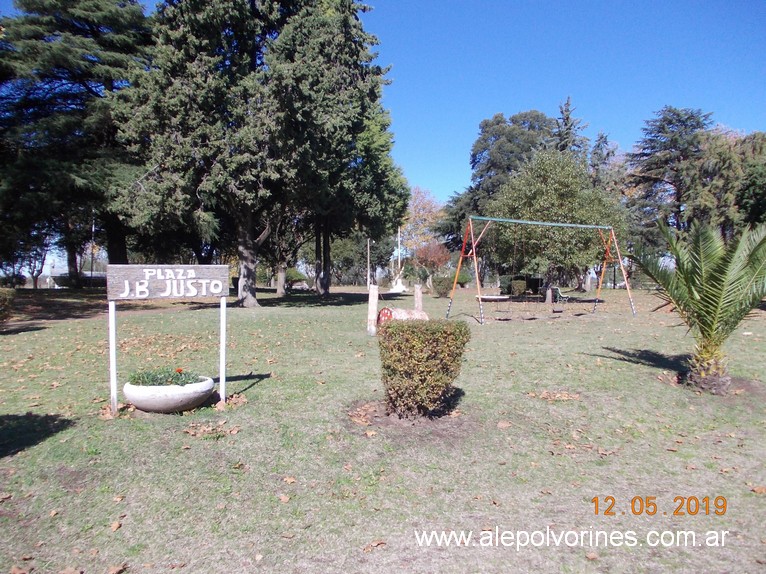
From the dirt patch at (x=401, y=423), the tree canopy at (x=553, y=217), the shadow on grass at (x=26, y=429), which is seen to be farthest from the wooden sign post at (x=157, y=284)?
the tree canopy at (x=553, y=217)

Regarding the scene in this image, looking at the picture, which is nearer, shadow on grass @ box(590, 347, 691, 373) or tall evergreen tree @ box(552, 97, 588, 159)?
shadow on grass @ box(590, 347, 691, 373)

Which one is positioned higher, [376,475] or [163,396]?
[163,396]

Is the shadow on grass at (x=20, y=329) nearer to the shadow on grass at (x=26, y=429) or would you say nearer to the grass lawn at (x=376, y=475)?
the grass lawn at (x=376, y=475)

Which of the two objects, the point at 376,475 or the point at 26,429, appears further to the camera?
the point at 26,429

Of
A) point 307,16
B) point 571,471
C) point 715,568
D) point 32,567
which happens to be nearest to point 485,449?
point 571,471

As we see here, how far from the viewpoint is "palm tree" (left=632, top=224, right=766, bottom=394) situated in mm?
7754

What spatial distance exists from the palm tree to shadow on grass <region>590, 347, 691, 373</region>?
1.27 m

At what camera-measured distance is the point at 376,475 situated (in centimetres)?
500

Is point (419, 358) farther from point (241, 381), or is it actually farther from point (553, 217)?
point (553, 217)

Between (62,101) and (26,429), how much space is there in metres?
22.6

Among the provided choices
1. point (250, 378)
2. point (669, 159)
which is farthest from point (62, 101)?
point (669, 159)

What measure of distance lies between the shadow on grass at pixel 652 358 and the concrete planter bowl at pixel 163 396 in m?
7.68

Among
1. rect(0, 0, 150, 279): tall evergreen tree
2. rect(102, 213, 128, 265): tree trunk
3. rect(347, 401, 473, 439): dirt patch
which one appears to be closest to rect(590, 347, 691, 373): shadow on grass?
rect(347, 401, 473, 439): dirt patch
